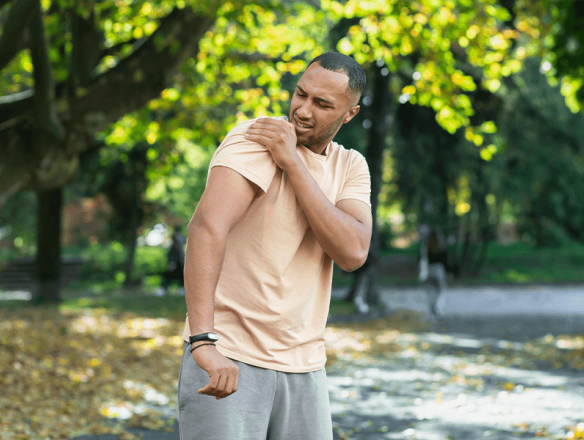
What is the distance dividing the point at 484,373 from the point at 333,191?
7074 mm

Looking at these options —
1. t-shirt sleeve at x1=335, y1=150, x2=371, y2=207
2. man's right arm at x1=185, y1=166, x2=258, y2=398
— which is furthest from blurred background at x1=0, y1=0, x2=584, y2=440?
man's right arm at x1=185, y1=166, x2=258, y2=398

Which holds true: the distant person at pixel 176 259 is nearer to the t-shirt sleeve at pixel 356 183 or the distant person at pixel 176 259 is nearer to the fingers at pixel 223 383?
the t-shirt sleeve at pixel 356 183

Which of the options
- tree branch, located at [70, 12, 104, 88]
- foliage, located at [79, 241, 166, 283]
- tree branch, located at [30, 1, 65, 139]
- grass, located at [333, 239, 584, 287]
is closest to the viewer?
tree branch, located at [30, 1, 65, 139]

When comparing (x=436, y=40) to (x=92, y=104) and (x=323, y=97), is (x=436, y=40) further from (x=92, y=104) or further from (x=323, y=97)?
(x=323, y=97)

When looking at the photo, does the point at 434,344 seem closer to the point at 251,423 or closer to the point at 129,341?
the point at 129,341

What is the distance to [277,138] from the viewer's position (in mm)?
2166

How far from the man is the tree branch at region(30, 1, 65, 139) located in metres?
6.45

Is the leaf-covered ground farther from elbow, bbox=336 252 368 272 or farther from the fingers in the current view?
the fingers

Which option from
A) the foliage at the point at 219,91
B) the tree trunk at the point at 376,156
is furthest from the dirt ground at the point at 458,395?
the foliage at the point at 219,91

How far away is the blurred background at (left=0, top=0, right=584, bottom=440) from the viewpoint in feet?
24.7

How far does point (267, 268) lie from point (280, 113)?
11729 mm

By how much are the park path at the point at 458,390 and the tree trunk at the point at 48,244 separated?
30.4ft

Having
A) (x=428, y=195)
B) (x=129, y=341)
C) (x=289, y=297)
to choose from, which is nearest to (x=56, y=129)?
(x=129, y=341)

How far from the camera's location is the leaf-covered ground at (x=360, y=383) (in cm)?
611
